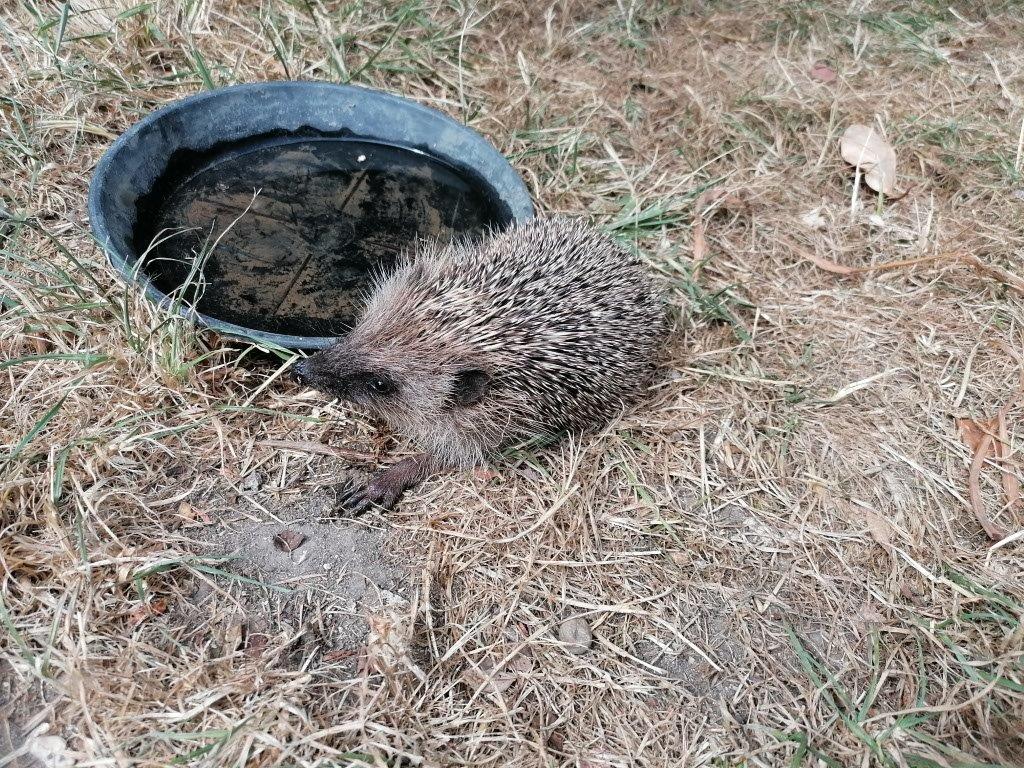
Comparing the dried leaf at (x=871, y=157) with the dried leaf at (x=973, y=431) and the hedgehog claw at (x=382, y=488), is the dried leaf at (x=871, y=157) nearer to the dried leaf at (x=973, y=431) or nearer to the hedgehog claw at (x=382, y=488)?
the dried leaf at (x=973, y=431)

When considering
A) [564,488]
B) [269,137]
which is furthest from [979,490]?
[269,137]

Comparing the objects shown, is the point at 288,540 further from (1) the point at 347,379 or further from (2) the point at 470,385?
(2) the point at 470,385

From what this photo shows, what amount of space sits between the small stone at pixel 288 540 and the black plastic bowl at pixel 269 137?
926mm

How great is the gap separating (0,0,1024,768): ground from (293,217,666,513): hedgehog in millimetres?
205

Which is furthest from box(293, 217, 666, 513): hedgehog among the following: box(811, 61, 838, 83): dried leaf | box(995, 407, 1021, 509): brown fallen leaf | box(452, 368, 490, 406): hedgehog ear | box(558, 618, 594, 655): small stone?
box(811, 61, 838, 83): dried leaf

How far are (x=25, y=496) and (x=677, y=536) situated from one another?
2.86 m

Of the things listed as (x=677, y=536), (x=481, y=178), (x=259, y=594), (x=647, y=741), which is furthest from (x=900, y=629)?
(x=481, y=178)

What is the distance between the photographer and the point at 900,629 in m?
3.24

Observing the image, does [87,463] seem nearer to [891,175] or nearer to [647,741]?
[647,741]

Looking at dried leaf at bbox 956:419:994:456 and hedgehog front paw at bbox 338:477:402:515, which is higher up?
hedgehog front paw at bbox 338:477:402:515

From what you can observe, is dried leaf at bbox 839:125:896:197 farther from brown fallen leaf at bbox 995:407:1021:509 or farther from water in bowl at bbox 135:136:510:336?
water in bowl at bbox 135:136:510:336

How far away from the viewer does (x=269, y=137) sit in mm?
4746

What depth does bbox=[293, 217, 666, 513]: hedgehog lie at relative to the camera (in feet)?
11.7

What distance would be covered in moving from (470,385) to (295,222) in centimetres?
160
